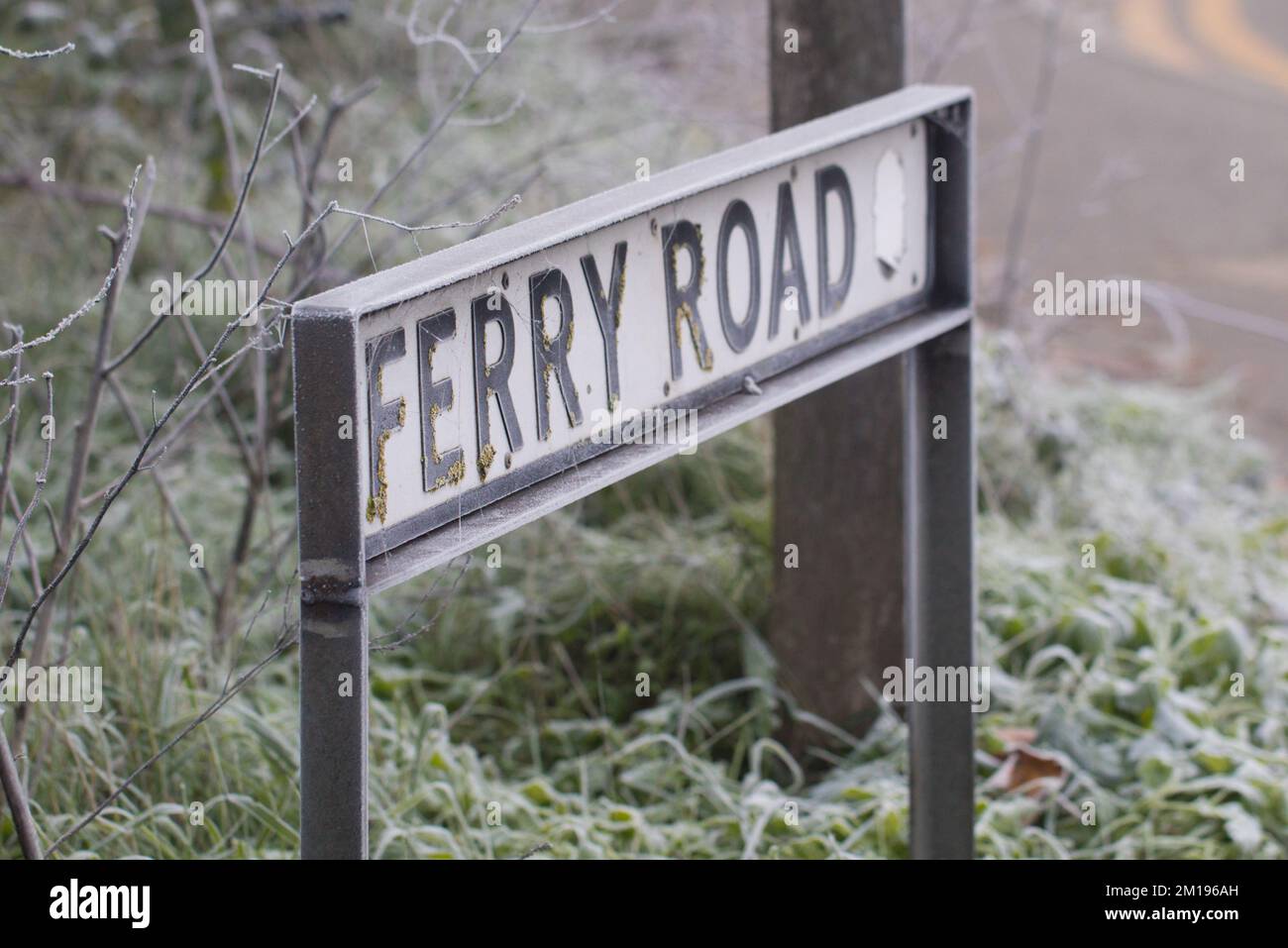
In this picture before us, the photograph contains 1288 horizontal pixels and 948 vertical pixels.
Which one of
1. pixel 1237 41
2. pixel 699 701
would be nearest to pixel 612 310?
pixel 699 701

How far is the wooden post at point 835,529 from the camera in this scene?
3625 mm

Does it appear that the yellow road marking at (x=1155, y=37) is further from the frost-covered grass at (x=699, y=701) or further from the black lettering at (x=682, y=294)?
the black lettering at (x=682, y=294)

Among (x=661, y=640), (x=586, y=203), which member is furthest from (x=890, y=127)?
(x=661, y=640)

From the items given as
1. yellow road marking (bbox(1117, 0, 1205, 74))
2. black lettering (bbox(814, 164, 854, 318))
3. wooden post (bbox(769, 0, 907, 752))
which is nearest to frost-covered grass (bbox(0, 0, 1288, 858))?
wooden post (bbox(769, 0, 907, 752))

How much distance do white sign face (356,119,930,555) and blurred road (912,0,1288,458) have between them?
2703mm

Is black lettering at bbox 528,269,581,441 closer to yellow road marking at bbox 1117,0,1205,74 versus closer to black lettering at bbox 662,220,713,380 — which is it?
black lettering at bbox 662,220,713,380

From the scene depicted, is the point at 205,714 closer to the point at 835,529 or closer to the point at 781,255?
the point at 781,255

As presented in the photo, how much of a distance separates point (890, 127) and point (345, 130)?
15.9ft

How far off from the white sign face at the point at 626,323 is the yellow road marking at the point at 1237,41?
10.5 meters

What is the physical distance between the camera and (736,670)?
13.0 feet

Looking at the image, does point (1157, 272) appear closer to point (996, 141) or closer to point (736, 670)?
point (996, 141)

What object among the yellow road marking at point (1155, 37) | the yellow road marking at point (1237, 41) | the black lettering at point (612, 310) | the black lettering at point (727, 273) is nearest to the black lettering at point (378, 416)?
the black lettering at point (612, 310)

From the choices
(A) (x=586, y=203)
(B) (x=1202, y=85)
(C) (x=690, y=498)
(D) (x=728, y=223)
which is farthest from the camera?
(B) (x=1202, y=85)

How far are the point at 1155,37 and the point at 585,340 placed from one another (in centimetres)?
1272
